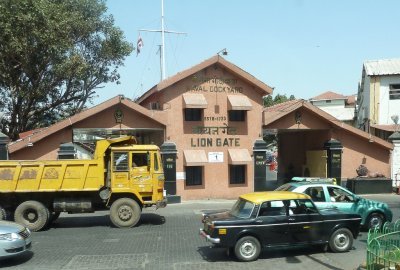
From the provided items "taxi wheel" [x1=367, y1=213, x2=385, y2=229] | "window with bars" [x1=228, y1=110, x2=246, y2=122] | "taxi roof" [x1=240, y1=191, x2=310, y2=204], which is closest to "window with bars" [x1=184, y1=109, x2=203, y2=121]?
"window with bars" [x1=228, y1=110, x2=246, y2=122]

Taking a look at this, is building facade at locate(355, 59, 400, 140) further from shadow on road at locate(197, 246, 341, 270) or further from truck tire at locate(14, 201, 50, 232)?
truck tire at locate(14, 201, 50, 232)

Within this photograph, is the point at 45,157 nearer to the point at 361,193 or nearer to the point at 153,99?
the point at 153,99

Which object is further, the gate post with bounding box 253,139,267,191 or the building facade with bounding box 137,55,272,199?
the gate post with bounding box 253,139,267,191

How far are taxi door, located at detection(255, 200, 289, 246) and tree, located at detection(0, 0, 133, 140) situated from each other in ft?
61.9

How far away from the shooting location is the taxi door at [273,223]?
37.0 feet

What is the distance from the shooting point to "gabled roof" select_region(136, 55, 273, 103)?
23.8 meters

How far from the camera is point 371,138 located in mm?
26578

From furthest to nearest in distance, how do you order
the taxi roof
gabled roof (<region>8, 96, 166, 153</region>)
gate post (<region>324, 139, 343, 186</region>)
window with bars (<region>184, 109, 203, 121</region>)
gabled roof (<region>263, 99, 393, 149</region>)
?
gate post (<region>324, 139, 343, 186</region>) → gabled roof (<region>263, 99, 393, 149</region>) → window with bars (<region>184, 109, 203, 121</region>) → gabled roof (<region>8, 96, 166, 153</region>) → the taxi roof

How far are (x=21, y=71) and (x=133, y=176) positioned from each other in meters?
15.8

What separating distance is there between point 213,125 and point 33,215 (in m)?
11.2

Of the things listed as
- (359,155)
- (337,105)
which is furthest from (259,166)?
(337,105)

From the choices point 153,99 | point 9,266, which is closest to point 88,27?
point 153,99

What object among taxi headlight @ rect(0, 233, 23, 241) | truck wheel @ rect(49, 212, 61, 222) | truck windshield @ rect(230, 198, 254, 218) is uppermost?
truck windshield @ rect(230, 198, 254, 218)

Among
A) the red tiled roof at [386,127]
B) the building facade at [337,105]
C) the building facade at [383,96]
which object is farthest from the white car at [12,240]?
the building facade at [337,105]
